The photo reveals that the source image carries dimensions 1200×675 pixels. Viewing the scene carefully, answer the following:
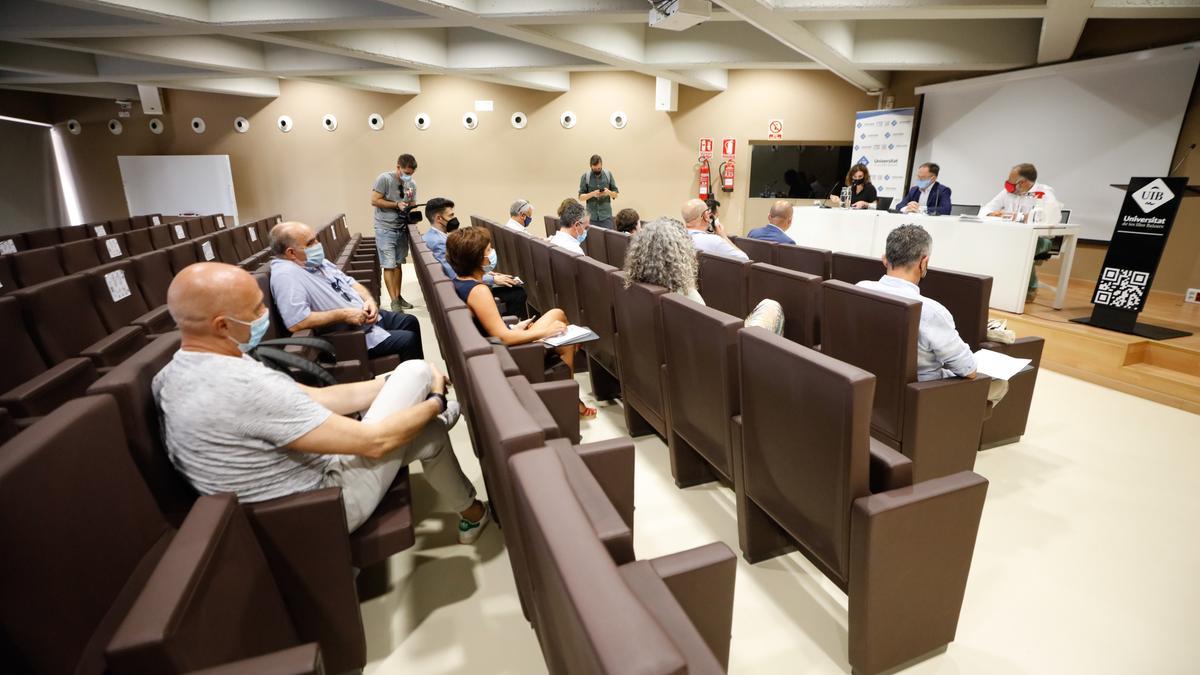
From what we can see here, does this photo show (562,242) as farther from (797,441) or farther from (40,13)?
(40,13)

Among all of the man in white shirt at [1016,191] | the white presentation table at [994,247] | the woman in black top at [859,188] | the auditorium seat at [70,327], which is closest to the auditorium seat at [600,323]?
the auditorium seat at [70,327]

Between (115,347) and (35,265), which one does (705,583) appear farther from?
(35,265)

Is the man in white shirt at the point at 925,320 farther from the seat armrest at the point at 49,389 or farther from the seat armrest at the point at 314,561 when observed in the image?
the seat armrest at the point at 49,389

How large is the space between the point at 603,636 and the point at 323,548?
39.2 inches

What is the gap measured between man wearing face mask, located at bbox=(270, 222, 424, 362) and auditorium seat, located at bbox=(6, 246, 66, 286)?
6.98ft

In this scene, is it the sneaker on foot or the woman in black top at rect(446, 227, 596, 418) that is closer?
the sneaker on foot

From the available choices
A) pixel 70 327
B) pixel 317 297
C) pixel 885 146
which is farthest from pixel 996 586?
pixel 885 146

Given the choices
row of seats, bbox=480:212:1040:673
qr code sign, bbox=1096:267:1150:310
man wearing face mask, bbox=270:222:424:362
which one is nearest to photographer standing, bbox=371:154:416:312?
man wearing face mask, bbox=270:222:424:362

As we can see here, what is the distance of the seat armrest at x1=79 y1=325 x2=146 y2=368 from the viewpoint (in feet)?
7.14

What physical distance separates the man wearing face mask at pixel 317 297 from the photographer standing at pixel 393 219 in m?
2.44

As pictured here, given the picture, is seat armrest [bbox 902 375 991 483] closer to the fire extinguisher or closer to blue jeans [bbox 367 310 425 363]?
blue jeans [bbox 367 310 425 363]

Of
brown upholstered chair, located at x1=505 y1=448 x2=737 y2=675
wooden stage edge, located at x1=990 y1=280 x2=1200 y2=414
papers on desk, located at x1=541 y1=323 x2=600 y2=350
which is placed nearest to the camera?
brown upholstered chair, located at x1=505 y1=448 x2=737 y2=675

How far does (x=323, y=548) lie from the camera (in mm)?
1286

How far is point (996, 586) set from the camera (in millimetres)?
1764
